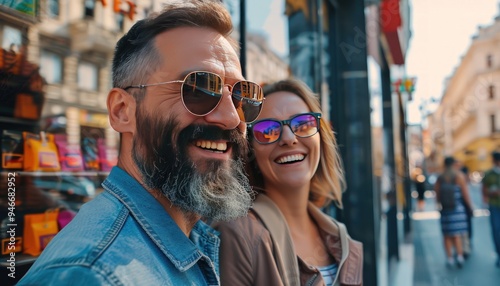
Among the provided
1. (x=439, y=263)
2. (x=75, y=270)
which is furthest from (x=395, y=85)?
(x=75, y=270)

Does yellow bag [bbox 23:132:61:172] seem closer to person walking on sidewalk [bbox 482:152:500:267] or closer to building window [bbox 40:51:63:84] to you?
building window [bbox 40:51:63:84]

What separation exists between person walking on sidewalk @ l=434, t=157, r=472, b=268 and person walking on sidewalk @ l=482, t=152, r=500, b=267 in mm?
382

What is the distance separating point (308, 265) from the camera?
1.76 meters

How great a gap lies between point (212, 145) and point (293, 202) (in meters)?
0.84

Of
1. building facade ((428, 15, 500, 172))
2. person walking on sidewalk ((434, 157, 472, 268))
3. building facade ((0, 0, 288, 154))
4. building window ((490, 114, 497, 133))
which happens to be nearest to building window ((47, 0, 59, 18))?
building facade ((0, 0, 288, 154))

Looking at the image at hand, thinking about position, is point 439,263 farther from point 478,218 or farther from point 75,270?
point 75,270

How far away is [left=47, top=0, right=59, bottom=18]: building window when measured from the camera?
5.32 ft

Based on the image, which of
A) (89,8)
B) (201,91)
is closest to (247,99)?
(201,91)

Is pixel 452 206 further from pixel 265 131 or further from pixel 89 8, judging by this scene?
pixel 89 8

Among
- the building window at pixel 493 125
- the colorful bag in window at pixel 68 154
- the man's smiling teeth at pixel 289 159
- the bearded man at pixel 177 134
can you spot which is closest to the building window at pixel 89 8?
the colorful bag in window at pixel 68 154

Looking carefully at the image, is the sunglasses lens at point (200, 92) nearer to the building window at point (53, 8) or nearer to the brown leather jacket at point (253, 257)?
the brown leather jacket at point (253, 257)

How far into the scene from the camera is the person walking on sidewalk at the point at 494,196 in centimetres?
706

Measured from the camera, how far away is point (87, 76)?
1872 mm

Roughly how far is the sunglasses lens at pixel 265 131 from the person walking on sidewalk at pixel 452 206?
20.1 ft
